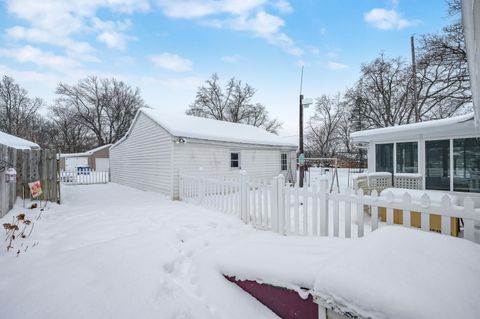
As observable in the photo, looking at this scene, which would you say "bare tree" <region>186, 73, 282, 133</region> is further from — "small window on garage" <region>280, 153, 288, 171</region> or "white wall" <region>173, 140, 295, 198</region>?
"white wall" <region>173, 140, 295, 198</region>

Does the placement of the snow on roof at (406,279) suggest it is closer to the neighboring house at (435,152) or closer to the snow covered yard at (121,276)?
the snow covered yard at (121,276)

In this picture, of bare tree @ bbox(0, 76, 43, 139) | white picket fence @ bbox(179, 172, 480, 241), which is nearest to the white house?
white picket fence @ bbox(179, 172, 480, 241)

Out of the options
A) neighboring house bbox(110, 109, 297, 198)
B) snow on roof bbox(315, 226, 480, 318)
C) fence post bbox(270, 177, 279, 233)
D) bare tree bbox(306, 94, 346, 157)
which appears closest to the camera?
snow on roof bbox(315, 226, 480, 318)

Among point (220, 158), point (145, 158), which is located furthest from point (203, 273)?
point (145, 158)

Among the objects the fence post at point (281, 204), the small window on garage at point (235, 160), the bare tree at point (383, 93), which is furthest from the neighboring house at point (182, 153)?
the bare tree at point (383, 93)

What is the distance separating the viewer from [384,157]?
9.05 meters

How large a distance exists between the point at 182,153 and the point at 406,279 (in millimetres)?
8784

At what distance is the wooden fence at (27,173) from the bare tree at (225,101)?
27739 millimetres

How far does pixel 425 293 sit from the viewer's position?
1.38 m

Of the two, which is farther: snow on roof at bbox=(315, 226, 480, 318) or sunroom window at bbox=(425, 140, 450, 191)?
sunroom window at bbox=(425, 140, 450, 191)

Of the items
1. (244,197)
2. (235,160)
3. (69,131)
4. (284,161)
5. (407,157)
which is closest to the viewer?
(244,197)

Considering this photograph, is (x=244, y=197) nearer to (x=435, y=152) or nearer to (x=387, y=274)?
(x=387, y=274)

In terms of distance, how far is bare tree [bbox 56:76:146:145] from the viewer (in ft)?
107

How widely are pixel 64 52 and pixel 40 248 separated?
13762 millimetres
